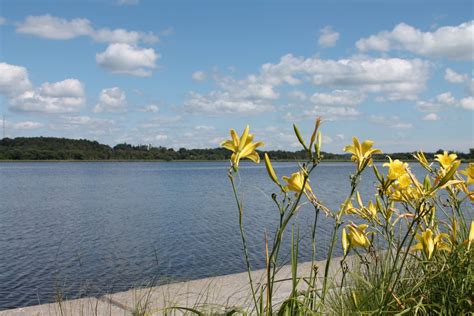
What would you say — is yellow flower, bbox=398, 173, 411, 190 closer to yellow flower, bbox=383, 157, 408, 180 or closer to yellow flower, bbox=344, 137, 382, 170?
yellow flower, bbox=383, 157, 408, 180

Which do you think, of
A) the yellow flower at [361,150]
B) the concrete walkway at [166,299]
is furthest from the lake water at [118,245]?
the yellow flower at [361,150]

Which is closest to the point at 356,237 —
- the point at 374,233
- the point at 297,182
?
the point at 374,233

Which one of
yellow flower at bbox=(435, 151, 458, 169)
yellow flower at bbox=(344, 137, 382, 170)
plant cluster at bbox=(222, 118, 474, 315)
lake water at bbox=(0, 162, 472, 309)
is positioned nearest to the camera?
plant cluster at bbox=(222, 118, 474, 315)

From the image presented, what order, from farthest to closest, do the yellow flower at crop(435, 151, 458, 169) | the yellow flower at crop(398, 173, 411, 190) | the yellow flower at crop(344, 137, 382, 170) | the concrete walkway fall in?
the concrete walkway
the yellow flower at crop(435, 151, 458, 169)
the yellow flower at crop(398, 173, 411, 190)
the yellow flower at crop(344, 137, 382, 170)

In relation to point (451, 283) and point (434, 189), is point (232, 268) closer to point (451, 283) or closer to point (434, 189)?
point (451, 283)

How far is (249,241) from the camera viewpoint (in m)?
10.1

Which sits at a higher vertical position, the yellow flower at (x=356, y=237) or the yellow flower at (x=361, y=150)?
the yellow flower at (x=361, y=150)

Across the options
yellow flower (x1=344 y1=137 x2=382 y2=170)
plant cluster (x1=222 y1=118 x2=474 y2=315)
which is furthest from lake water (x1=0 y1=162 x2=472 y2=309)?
yellow flower (x1=344 y1=137 x2=382 y2=170)

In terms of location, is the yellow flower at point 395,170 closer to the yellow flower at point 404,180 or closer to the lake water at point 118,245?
the yellow flower at point 404,180

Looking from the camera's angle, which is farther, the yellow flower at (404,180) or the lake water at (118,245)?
the lake water at (118,245)

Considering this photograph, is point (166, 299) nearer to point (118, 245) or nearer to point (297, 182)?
point (297, 182)

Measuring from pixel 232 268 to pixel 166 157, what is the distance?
9142 cm

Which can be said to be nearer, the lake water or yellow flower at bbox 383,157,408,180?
yellow flower at bbox 383,157,408,180

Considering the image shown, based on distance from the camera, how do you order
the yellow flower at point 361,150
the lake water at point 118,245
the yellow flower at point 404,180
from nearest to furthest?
the yellow flower at point 361,150, the yellow flower at point 404,180, the lake water at point 118,245
